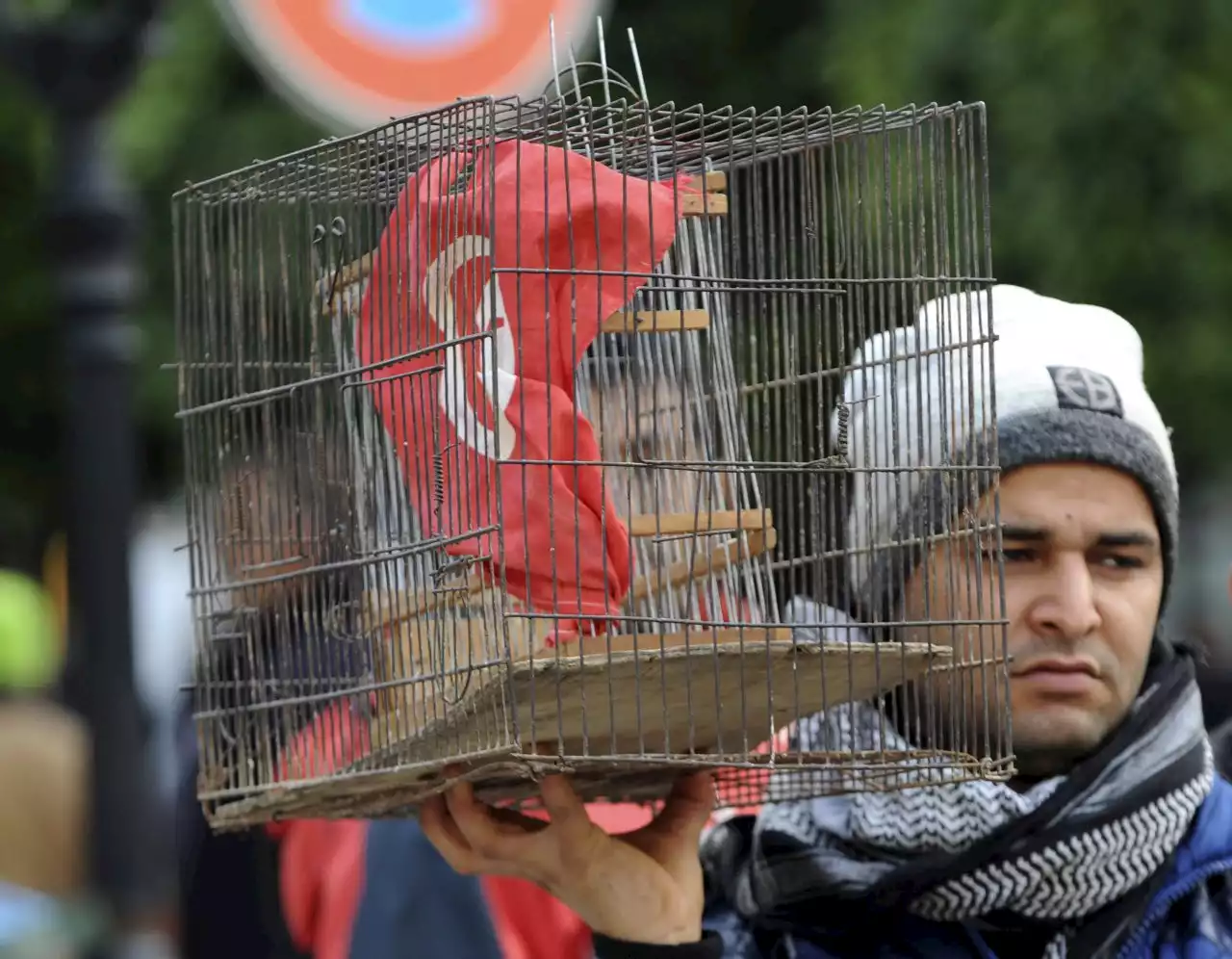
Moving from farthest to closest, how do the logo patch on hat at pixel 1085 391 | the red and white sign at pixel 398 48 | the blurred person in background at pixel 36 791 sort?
1. the blurred person in background at pixel 36 791
2. the red and white sign at pixel 398 48
3. the logo patch on hat at pixel 1085 391

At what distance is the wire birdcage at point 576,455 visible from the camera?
2.91m

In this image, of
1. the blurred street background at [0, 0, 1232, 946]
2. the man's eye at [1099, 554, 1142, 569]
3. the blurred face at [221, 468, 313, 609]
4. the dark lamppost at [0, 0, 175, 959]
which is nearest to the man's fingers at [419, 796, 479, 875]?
the blurred face at [221, 468, 313, 609]

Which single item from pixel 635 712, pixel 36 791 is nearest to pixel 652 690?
pixel 635 712

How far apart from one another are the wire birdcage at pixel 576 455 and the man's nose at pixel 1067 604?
13 cm

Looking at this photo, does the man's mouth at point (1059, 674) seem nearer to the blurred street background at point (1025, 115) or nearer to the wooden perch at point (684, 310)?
the wooden perch at point (684, 310)

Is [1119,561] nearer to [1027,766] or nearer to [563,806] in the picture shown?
[1027,766]

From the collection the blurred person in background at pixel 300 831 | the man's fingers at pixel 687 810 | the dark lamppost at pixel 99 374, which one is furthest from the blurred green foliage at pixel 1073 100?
the man's fingers at pixel 687 810

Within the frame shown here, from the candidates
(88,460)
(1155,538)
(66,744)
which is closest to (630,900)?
(1155,538)

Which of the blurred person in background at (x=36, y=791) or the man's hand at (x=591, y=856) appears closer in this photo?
the man's hand at (x=591, y=856)

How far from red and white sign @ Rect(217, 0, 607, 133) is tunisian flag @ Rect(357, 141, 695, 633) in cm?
241

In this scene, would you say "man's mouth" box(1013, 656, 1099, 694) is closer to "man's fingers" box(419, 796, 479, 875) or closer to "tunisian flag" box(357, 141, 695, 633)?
"tunisian flag" box(357, 141, 695, 633)

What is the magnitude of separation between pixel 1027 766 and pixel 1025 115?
5.79 m

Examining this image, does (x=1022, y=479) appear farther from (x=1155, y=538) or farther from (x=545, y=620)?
(x=545, y=620)

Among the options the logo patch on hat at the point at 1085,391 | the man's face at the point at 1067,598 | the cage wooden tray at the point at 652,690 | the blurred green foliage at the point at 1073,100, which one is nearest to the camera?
the cage wooden tray at the point at 652,690
